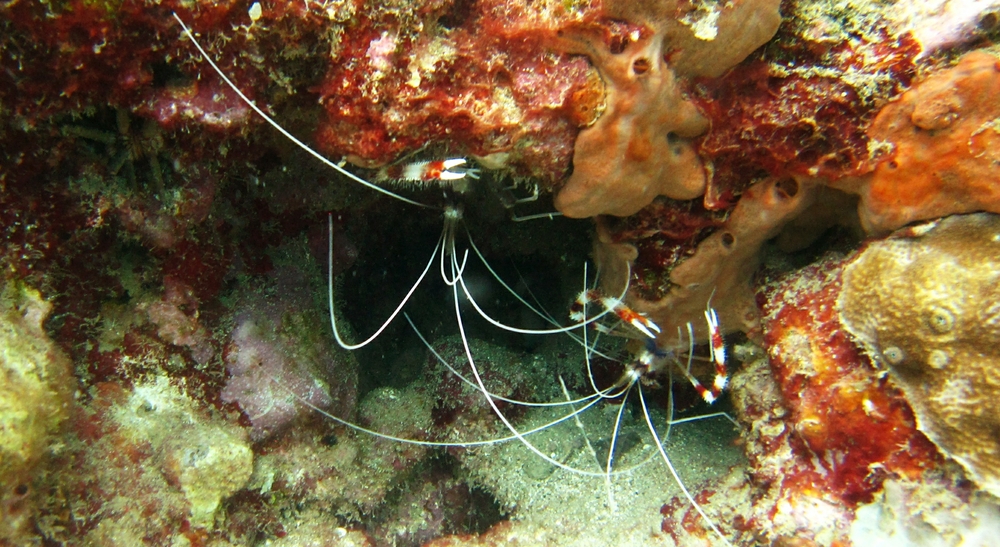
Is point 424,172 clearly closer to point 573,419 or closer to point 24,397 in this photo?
point 24,397

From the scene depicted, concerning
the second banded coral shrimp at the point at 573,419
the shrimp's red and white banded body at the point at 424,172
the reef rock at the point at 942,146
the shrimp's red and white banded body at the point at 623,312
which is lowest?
the second banded coral shrimp at the point at 573,419

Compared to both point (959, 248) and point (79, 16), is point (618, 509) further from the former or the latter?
point (79, 16)

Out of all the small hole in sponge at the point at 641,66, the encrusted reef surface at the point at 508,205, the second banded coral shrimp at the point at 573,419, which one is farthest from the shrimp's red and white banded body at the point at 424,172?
the small hole in sponge at the point at 641,66

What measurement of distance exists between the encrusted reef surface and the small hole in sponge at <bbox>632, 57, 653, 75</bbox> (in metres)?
0.01

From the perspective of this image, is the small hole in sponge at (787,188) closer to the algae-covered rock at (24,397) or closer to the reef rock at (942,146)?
the reef rock at (942,146)

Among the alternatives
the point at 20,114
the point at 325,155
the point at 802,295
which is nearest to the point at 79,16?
the point at 20,114

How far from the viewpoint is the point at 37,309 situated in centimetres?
249

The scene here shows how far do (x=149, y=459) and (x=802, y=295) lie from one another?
3.92 meters

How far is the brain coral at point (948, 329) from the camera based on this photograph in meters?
2.18

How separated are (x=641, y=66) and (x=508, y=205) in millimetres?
1241

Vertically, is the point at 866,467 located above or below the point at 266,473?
above

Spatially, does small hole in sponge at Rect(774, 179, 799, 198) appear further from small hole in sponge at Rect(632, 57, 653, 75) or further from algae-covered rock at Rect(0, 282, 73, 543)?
algae-covered rock at Rect(0, 282, 73, 543)

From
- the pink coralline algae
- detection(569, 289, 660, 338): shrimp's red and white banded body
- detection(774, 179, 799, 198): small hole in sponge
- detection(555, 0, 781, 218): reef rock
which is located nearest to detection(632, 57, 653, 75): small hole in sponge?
detection(555, 0, 781, 218): reef rock

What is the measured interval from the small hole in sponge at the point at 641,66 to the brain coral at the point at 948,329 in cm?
150
